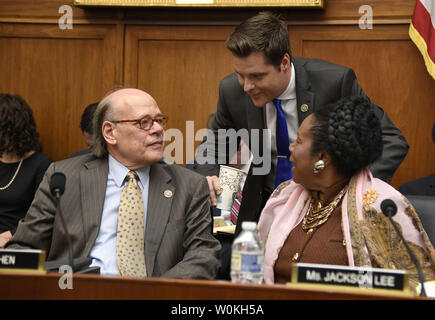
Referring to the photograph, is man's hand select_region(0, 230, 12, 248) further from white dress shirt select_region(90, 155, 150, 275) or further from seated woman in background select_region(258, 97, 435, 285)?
seated woman in background select_region(258, 97, 435, 285)

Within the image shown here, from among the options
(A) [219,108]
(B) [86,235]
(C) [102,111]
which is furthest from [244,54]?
(B) [86,235]

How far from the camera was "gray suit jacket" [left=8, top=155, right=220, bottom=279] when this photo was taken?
228cm

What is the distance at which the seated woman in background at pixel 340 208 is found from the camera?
2086 millimetres

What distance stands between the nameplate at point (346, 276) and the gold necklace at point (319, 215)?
0.76 m

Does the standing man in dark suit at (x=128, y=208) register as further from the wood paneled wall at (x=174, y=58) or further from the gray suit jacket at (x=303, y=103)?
the wood paneled wall at (x=174, y=58)

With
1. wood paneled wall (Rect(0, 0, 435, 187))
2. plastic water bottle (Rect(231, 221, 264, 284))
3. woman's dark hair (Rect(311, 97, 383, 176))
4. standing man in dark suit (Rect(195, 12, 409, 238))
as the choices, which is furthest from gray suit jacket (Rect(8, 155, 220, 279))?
wood paneled wall (Rect(0, 0, 435, 187))

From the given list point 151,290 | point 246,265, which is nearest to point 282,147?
point 246,265

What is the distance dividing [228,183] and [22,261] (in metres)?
1.27

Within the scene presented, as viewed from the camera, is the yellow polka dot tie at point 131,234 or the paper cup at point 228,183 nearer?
the yellow polka dot tie at point 131,234

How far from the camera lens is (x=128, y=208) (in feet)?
7.67

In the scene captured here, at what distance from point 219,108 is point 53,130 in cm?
212

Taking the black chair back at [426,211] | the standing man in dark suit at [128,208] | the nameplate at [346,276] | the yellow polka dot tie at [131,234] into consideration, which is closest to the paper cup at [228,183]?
the standing man in dark suit at [128,208]

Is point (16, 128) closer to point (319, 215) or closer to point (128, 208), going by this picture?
point (128, 208)
